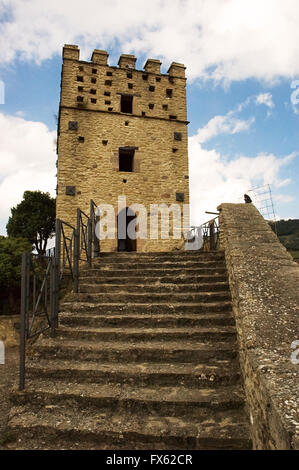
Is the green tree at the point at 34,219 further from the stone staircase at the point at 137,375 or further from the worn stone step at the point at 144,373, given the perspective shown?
the worn stone step at the point at 144,373

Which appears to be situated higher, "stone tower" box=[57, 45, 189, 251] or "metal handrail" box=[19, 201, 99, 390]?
"stone tower" box=[57, 45, 189, 251]

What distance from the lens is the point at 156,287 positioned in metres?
4.59

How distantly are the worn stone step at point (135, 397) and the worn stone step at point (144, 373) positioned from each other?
0.06 metres

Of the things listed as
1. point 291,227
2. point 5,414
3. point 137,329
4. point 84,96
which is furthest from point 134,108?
point 291,227

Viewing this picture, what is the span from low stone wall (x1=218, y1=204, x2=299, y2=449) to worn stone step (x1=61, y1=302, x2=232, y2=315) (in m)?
0.68

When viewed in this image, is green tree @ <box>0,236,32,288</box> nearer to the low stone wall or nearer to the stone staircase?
the stone staircase

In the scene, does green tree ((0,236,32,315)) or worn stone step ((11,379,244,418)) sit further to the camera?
green tree ((0,236,32,315))

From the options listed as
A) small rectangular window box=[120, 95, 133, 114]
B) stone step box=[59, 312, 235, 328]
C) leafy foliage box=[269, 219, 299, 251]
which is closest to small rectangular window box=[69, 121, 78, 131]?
small rectangular window box=[120, 95, 133, 114]

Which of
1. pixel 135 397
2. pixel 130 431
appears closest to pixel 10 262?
pixel 135 397

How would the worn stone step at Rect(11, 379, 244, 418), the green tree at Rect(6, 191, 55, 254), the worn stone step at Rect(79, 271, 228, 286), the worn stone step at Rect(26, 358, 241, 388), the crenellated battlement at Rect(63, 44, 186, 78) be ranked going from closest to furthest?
the worn stone step at Rect(11, 379, 244, 418) < the worn stone step at Rect(26, 358, 241, 388) < the worn stone step at Rect(79, 271, 228, 286) < the crenellated battlement at Rect(63, 44, 186, 78) < the green tree at Rect(6, 191, 55, 254)

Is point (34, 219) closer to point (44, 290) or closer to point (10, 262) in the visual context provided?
point (10, 262)

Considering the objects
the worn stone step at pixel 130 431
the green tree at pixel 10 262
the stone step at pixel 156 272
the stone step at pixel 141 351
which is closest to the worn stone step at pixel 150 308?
the stone step at pixel 141 351

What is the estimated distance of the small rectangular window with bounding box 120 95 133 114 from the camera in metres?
11.6

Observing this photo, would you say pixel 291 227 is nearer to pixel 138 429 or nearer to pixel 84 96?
pixel 84 96
